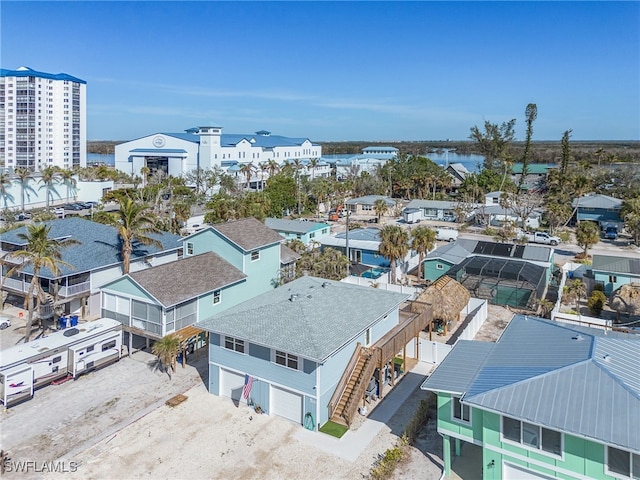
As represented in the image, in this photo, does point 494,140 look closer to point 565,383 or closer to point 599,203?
point 599,203

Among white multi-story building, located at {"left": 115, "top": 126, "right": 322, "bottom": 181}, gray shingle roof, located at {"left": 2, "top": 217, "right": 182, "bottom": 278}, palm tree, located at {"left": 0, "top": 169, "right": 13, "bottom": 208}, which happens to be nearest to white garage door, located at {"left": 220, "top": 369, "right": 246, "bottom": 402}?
gray shingle roof, located at {"left": 2, "top": 217, "right": 182, "bottom": 278}

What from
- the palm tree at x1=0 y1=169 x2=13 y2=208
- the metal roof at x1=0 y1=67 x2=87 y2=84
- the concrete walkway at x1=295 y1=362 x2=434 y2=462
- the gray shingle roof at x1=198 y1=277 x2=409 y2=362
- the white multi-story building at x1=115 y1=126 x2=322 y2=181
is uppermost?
the metal roof at x1=0 y1=67 x2=87 y2=84

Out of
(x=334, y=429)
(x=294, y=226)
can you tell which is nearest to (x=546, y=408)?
(x=334, y=429)

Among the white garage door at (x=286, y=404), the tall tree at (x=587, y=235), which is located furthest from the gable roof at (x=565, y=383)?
the tall tree at (x=587, y=235)

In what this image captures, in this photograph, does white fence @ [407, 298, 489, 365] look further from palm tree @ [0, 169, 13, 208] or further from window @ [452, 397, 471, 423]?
palm tree @ [0, 169, 13, 208]

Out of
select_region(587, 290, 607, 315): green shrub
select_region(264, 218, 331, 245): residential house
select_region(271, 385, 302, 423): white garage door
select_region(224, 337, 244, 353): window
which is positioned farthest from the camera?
select_region(264, 218, 331, 245): residential house

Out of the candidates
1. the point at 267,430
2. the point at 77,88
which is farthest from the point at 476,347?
the point at 77,88

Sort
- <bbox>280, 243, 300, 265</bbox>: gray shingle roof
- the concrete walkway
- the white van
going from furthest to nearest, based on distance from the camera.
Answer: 1. the white van
2. <bbox>280, 243, 300, 265</bbox>: gray shingle roof
3. the concrete walkway

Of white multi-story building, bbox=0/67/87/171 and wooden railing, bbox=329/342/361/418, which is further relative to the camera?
white multi-story building, bbox=0/67/87/171
